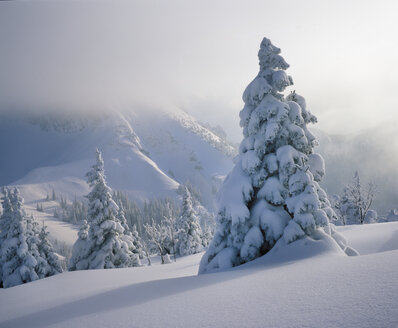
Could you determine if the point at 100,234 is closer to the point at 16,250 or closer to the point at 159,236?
the point at 16,250

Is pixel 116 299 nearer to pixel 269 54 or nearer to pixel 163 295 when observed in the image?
pixel 163 295

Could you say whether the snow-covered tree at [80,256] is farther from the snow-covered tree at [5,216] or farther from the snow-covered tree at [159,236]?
the snow-covered tree at [159,236]

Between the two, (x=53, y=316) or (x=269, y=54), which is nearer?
(x=53, y=316)

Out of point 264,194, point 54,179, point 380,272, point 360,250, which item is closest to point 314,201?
point 264,194

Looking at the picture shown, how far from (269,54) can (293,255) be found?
356 inches

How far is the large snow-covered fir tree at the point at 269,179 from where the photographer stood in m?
9.53

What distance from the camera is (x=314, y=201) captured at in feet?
29.5

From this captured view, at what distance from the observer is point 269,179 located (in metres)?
10.8

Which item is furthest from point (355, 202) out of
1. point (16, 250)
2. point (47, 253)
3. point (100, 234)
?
point (16, 250)

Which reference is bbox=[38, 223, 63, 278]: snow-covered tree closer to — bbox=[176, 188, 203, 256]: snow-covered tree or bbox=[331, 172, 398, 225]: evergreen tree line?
bbox=[176, 188, 203, 256]: snow-covered tree

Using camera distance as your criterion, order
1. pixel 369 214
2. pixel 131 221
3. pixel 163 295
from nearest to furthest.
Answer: pixel 163 295, pixel 369 214, pixel 131 221

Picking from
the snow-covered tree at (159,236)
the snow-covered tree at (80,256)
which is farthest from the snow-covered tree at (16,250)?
the snow-covered tree at (159,236)

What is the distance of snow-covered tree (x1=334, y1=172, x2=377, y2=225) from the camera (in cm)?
3559

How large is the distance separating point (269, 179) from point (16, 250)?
94.9ft
